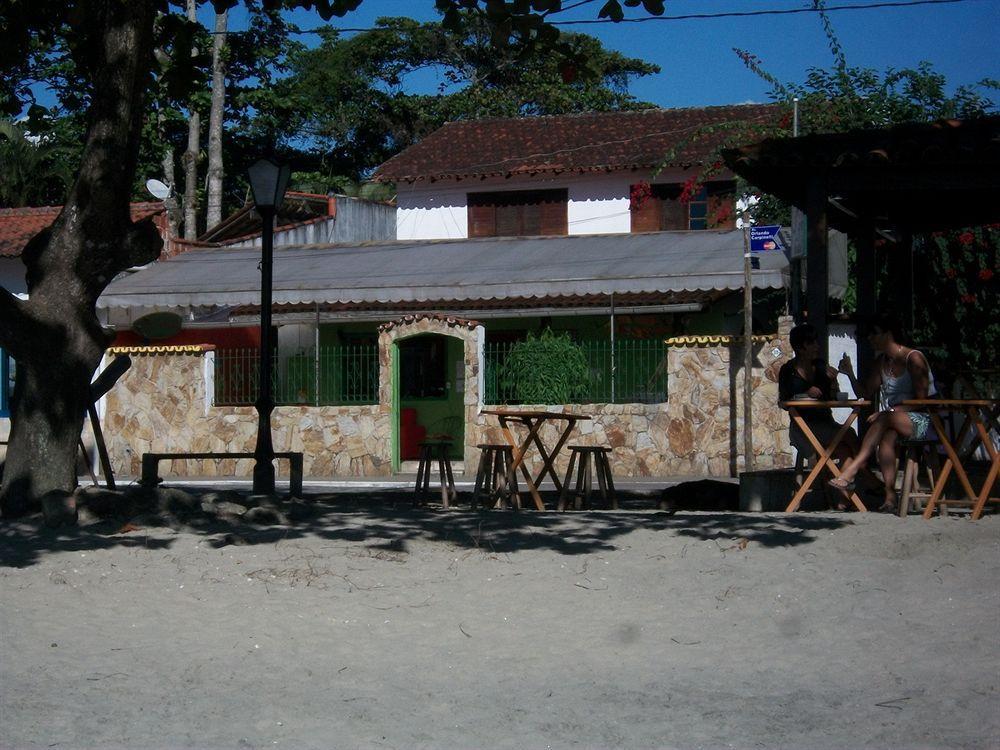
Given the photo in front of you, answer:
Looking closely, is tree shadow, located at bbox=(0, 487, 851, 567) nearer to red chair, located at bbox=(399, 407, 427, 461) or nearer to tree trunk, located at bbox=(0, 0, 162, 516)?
tree trunk, located at bbox=(0, 0, 162, 516)

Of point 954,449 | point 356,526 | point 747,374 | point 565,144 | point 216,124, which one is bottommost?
point 356,526

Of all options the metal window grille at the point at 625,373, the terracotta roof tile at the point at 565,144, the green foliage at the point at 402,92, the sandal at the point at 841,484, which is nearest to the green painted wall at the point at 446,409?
the metal window grille at the point at 625,373

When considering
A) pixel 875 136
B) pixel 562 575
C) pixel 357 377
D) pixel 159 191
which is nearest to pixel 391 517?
pixel 562 575

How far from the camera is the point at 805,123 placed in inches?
877

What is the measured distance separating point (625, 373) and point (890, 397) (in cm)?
943

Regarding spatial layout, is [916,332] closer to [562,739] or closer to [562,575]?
[562,575]

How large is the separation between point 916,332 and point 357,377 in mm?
8335

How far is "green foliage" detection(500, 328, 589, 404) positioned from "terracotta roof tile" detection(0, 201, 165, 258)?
8687mm

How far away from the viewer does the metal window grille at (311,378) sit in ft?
65.3

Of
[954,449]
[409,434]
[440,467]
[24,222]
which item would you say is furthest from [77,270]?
[24,222]

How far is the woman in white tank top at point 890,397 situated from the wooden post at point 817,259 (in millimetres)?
579

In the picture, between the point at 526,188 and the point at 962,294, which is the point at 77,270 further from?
the point at 526,188

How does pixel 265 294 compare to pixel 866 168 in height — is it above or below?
below

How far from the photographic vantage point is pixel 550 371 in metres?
19.2
